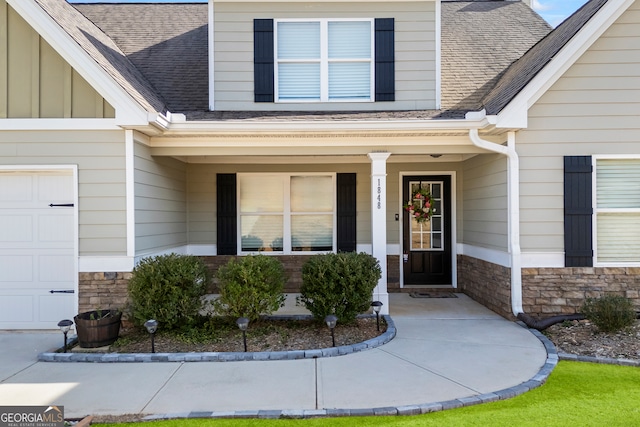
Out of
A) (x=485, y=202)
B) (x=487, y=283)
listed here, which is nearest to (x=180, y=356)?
(x=487, y=283)

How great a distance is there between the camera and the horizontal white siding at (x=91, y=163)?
19.4 feet

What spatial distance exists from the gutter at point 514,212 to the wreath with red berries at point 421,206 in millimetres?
2348

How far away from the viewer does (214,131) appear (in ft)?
20.8

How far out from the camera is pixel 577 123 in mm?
6262

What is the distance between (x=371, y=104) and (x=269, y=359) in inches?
174

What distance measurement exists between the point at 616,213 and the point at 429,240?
3337 millimetres

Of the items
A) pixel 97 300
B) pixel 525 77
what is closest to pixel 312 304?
pixel 97 300

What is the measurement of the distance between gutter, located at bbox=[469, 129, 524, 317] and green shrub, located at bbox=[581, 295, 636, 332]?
3.12ft

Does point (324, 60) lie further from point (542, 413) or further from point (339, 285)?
point (542, 413)

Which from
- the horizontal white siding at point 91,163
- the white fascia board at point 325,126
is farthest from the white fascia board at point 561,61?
the horizontal white siding at point 91,163

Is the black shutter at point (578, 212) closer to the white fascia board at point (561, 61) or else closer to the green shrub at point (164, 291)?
the white fascia board at point (561, 61)

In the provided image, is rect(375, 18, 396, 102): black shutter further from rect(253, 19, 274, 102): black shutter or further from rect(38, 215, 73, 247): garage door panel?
rect(38, 215, 73, 247): garage door panel

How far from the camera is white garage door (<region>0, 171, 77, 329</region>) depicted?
239 inches

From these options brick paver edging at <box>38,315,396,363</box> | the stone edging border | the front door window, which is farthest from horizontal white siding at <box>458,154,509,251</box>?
brick paver edging at <box>38,315,396,363</box>
